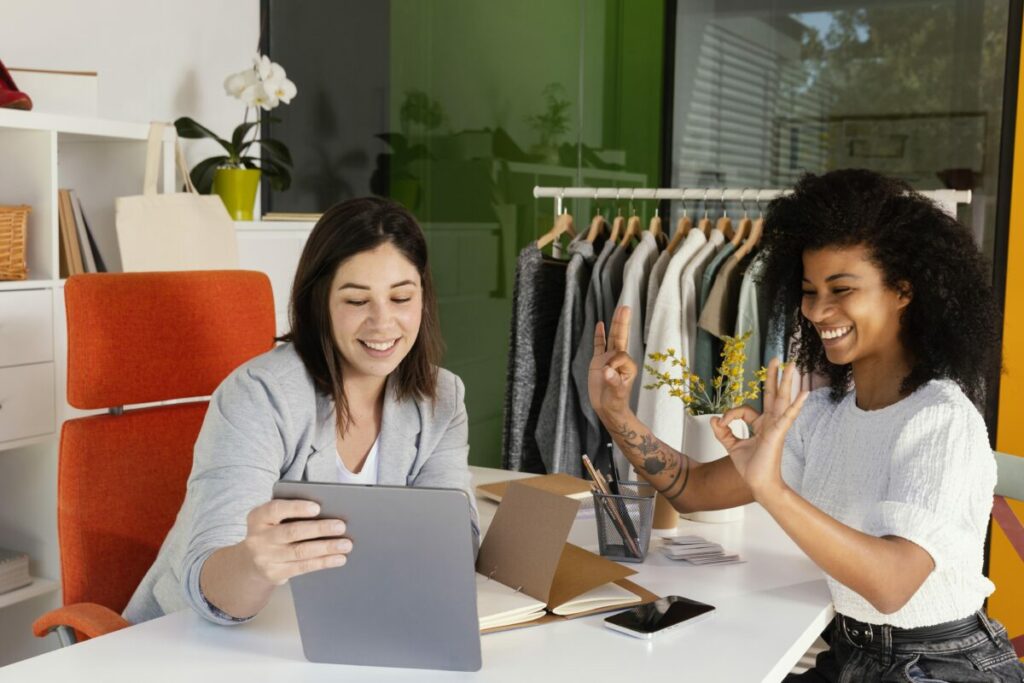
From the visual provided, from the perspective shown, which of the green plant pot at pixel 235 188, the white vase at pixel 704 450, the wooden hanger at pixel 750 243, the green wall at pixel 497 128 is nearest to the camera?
the white vase at pixel 704 450

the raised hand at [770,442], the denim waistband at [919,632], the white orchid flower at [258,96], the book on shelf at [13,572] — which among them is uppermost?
the white orchid flower at [258,96]

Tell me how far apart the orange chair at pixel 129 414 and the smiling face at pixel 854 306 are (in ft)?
3.39

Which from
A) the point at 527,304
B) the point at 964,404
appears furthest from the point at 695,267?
the point at 964,404

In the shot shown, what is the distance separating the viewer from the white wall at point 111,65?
9.29ft

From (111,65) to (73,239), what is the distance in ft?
2.90

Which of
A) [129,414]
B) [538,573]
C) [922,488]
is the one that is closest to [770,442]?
[922,488]

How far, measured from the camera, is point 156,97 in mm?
Answer: 3568

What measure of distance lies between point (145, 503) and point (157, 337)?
0.93ft

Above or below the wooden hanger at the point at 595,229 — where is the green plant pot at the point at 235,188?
above

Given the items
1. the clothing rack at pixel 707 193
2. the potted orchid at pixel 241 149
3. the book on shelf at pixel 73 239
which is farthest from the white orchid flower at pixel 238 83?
the clothing rack at pixel 707 193

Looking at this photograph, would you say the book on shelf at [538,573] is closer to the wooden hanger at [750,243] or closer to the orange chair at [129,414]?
the orange chair at [129,414]

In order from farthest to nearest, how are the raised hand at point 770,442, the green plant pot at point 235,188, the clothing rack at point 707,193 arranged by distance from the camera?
1. the green plant pot at point 235,188
2. the clothing rack at point 707,193
3. the raised hand at point 770,442

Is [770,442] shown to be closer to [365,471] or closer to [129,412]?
[365,471]

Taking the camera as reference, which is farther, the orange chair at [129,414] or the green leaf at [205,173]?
the green leaf at [205,173]
